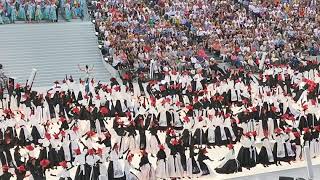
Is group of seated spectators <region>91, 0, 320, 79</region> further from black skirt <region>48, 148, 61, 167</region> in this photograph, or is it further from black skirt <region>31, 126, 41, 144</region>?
black skirt <region>48, 148, 61, 167</region>

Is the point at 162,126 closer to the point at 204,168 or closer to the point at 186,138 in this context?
the point at 186,138

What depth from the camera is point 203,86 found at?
21250mm

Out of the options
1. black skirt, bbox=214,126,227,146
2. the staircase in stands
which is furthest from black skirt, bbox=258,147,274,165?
the staircase in stands

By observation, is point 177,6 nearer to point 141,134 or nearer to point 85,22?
point 85,22

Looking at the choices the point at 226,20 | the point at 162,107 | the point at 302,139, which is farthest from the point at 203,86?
the point at 226,20

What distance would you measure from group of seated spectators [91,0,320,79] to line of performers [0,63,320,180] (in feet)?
8.98

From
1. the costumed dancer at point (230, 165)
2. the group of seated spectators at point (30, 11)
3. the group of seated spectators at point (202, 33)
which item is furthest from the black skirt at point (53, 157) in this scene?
the group of seated spectators at point (30, 11)

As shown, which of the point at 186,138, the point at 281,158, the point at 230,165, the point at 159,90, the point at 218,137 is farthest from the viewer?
the point at 159,90

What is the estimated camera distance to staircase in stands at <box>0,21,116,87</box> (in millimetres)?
23812

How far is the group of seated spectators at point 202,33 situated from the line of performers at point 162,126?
2.74m

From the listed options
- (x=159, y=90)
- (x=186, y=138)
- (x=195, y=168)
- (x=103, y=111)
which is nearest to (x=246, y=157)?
(x=195, y=168)

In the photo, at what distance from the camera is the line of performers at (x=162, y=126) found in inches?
555

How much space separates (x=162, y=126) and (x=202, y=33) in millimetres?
10596

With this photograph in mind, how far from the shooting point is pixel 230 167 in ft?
47.7
